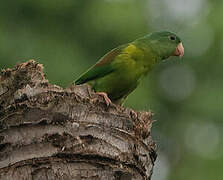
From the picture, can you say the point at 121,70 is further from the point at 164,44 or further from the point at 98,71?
the point at 164,44

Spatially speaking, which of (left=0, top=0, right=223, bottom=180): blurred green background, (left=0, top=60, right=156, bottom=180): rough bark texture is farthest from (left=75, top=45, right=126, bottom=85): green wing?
(left=0, top=0, right=223, bottom=180): blurred green background

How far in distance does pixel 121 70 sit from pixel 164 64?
753cm

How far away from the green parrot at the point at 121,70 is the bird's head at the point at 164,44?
17 mm

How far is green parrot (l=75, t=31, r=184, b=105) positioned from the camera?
22.0 ft

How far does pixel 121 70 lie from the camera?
679 cm

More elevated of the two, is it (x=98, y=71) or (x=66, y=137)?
(x=98, y=71)

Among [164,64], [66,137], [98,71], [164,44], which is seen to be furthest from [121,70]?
[164,64]

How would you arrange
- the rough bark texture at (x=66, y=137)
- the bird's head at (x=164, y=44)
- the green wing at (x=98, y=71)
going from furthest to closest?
the bird's head at (x=164, y=44)
the green wing at (x=98, y=71)
the rough bark texture at (x=66, y=137)

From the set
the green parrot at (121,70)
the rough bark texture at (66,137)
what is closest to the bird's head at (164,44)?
the green parrot at (121,70)

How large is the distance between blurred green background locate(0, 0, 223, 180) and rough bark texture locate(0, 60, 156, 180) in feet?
20.1

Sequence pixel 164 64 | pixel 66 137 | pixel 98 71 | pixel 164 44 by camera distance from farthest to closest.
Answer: pixel 164 64 → pixel 164 44 → pixel 98 71 → pixel 66 137

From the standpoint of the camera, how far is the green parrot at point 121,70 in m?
6.71

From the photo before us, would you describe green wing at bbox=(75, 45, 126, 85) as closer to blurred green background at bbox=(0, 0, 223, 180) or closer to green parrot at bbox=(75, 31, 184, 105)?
green parrot at bbox=(75, 31, 184, 105)

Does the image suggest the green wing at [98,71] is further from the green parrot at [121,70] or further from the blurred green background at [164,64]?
the blurred green background at [164,64]
